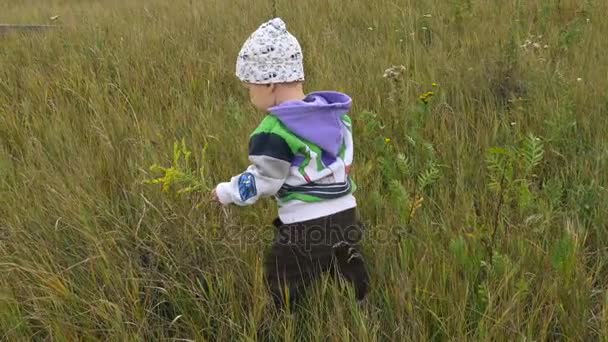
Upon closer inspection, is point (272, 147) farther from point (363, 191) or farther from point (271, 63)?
point (363, 191)

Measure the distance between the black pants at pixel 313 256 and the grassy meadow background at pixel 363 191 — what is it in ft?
0.16

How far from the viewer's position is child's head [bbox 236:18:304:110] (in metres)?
1.62

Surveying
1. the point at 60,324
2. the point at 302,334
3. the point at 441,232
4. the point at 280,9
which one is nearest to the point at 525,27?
the point at 280,9

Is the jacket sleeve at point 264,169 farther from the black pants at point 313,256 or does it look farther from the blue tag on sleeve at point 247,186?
the black pants at point 313,256

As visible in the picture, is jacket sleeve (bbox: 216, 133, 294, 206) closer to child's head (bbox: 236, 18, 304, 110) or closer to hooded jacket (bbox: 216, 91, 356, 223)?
A: hooded jacket (bbox: 216, 91, 356, 223)

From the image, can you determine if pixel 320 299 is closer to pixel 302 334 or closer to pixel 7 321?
pixel 302 334

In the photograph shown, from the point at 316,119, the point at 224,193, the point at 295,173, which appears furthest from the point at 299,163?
the point at 224,193

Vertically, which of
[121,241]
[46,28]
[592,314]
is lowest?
[592,314]

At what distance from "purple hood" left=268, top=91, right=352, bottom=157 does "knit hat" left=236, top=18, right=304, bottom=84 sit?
87 millimetres

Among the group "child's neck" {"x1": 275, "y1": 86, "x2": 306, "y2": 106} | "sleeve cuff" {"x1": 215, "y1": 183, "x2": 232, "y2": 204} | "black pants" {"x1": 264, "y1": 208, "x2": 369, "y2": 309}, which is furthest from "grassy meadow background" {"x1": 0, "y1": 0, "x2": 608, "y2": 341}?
"child's neck" {"x1": 275, "y1": 86, "x2": 306, "y2": 106}

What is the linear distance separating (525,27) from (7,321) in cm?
362

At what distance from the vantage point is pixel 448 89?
3.14 m

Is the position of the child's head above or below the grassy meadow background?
above

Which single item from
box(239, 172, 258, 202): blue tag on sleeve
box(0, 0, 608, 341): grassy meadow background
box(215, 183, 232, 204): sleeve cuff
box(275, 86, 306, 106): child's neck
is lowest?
box(0, 0, 608, 341): grassy meadow background
